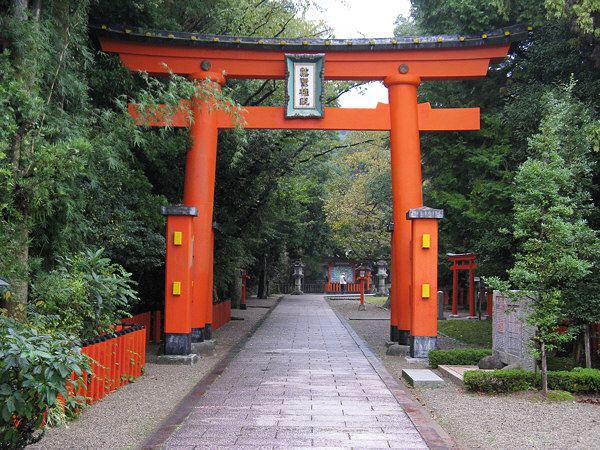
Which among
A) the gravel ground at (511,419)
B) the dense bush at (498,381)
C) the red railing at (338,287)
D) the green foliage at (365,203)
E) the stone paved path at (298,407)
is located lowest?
the stone paved path at (298,407)

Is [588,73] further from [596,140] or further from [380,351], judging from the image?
[380,351]

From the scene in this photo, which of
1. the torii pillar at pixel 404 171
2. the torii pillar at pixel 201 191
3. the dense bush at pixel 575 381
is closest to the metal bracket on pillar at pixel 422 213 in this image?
the torii pillar at pixel 404 171

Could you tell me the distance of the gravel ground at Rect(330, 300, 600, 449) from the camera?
17.9 ft

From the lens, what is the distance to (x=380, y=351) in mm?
11867

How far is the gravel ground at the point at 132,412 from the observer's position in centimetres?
517

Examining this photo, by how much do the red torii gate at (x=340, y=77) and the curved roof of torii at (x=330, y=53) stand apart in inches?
0.8

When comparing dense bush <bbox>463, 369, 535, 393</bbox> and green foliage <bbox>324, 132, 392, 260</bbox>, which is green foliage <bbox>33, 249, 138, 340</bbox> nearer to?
dense bush <bbox>463, 369, 535, 393</bbox>

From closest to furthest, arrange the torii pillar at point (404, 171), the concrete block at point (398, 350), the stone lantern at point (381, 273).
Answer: the concrete block at point (398, 350) → the torii pillar at point (404, 171) → the stone lantern at point (381, 273)

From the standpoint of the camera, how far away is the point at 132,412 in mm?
6379

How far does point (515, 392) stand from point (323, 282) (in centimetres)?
3534

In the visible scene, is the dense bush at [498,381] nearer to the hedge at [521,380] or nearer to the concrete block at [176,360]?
the hedge at [521,380]

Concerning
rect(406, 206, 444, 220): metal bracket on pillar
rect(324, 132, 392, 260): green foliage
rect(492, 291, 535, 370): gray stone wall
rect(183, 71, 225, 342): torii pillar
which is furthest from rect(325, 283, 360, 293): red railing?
rect(492, 291, 535, 370): gray stone wall

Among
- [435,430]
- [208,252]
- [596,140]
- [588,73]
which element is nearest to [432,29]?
[588,73]

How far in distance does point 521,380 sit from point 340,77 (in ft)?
22.8
